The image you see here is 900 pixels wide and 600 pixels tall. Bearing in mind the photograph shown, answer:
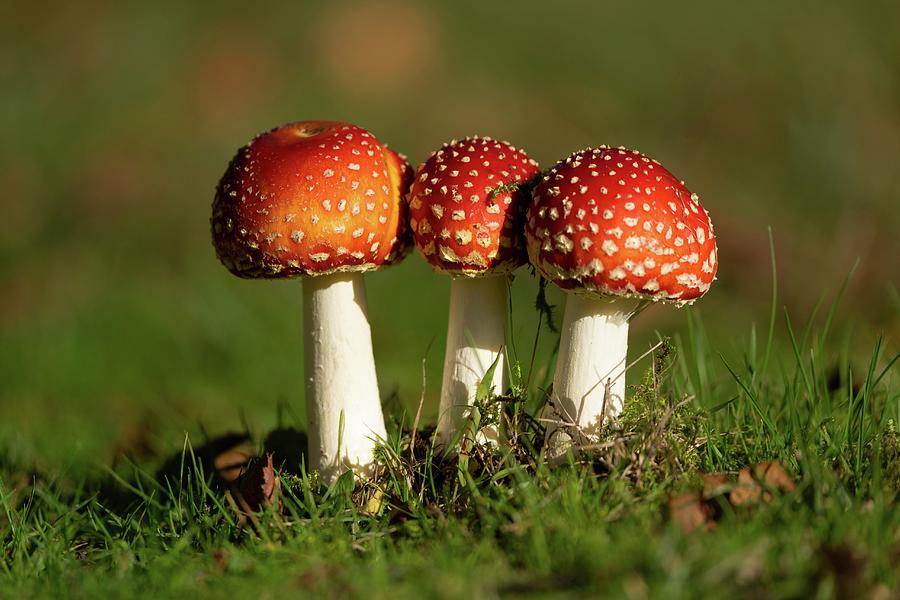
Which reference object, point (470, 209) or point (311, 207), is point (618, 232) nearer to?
point (470, 209)

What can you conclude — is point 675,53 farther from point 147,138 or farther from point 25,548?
point 25,548

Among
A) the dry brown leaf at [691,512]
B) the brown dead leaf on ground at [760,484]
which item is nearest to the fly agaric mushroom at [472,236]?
the dry brown leaf at [691,512]

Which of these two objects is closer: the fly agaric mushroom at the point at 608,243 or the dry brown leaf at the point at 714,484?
the dry brown leaf at the point at 714,484

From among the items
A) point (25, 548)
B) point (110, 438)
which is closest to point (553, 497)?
point (25, 548)

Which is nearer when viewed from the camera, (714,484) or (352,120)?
(714,484)

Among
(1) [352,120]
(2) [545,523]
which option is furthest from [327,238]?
(1) [352,120]

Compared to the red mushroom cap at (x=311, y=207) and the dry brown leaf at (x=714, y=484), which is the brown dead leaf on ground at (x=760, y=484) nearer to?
the dry brown leaf at (x=714, y=484)

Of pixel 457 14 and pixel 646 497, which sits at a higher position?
pixel 457 14
